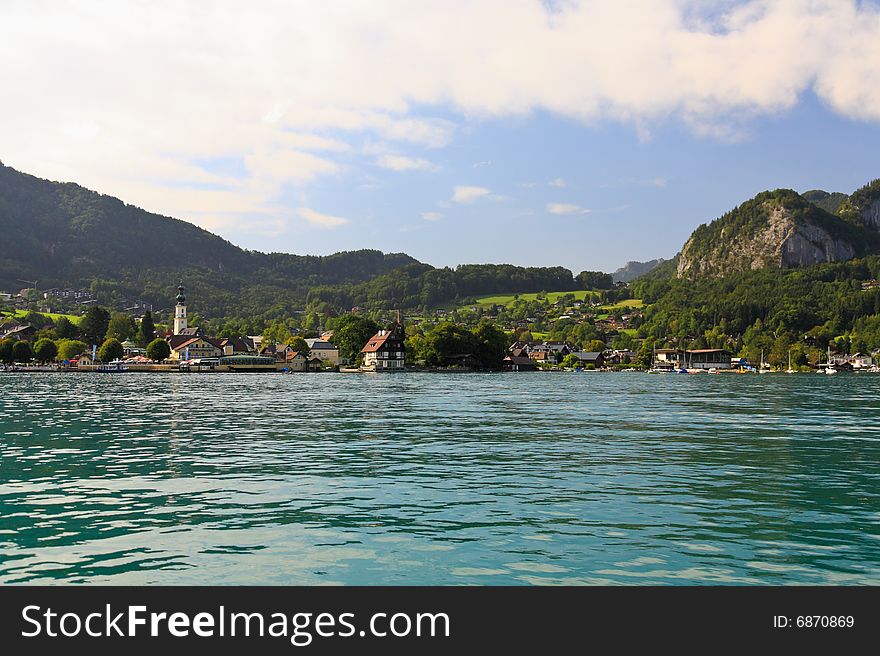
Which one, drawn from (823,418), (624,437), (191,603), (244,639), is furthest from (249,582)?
(823,418)

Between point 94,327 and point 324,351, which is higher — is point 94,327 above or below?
above

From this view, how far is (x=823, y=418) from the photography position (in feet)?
144

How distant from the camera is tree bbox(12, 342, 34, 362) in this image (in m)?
161

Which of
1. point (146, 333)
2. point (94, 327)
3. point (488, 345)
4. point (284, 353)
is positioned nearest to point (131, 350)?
point (146, 333)

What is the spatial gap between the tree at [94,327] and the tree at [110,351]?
1730cm

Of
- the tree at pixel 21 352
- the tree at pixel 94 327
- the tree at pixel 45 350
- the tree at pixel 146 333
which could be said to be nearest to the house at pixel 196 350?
the tree at pixel 146 333

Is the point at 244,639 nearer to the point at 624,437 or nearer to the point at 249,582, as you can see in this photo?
the point at 249,582

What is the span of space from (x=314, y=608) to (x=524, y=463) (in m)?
15.0

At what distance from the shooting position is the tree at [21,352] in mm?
161375

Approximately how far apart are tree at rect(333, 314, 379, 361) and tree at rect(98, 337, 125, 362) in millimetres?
50783

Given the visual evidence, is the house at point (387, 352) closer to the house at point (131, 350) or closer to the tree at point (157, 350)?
the tree at point (157, 350)

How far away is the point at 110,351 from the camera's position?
17062cm

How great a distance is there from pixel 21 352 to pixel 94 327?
2908 cm

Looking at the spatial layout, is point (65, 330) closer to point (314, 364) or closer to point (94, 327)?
point (94, 327)
